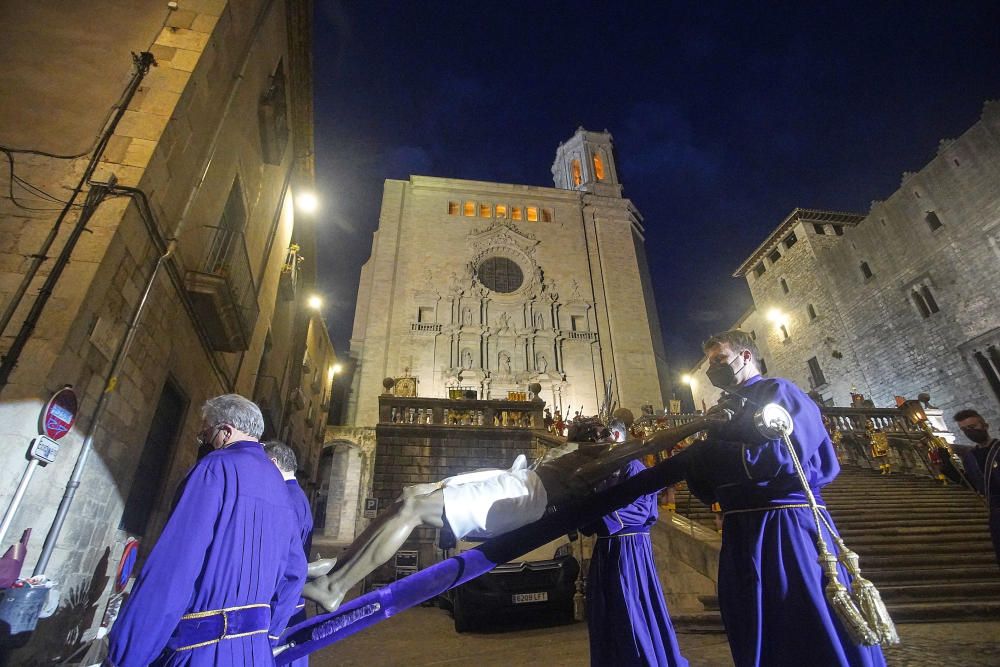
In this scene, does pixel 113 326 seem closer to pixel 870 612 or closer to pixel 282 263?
pixel 870 612

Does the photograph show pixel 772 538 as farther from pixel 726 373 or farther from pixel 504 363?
pixel 504 363

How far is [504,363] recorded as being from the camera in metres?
24.3

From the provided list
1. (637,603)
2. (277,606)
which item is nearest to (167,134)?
(277,606)

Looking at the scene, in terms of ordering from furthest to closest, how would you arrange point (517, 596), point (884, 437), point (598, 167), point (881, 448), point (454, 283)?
1. point (598, 167)
2. point (454, 283)
3. point (884, 437)
4. point (881, 448)
5. point (517, 596)

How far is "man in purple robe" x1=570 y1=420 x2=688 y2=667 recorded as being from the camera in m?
3.24

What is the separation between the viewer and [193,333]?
7.74 meters

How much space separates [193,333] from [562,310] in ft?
69.0

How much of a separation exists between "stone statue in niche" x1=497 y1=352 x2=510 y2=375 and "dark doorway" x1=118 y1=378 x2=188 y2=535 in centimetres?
1730

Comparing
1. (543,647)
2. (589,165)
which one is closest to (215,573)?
(543,647)

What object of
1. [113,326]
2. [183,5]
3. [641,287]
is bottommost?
[113,326]

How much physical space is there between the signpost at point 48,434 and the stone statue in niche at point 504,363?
789 inches

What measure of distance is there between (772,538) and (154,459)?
826 centimetres

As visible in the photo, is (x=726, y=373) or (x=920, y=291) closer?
(x=726, y=373)

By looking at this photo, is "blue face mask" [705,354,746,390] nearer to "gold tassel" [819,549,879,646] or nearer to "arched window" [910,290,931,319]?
"gold tassel" [819,549,879,646]
